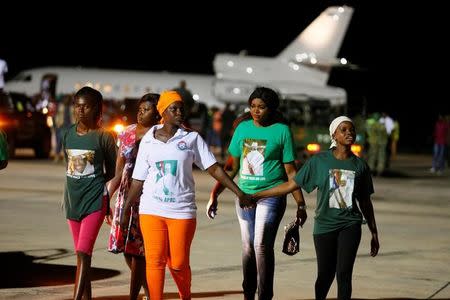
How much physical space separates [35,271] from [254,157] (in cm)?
281

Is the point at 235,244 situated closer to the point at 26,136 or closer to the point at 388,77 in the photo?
the point at 26,136

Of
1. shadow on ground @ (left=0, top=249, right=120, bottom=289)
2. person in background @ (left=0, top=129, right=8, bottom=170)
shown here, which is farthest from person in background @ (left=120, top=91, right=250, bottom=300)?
shadow on ground @ (left=0, top=249, right=120, bottom=289)

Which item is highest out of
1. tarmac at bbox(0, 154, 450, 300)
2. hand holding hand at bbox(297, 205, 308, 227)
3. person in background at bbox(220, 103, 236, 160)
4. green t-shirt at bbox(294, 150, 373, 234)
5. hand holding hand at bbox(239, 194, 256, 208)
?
green t-shirt at bbox(294, 150, 373, 234)

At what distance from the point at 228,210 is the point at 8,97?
14.7 metres

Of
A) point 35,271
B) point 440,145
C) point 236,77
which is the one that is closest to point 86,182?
point 35,271

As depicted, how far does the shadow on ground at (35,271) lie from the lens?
32.8 ft

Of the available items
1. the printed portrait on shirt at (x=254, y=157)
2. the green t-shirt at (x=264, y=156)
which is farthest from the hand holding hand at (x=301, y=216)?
the printed portrait on shirt at (x=254, y=157)

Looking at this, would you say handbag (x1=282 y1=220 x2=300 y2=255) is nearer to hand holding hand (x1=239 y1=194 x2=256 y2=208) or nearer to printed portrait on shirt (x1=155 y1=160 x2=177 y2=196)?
hand holding hand (x1=239 y1=194 x2=256 y2=208)

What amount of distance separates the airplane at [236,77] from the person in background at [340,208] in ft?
126

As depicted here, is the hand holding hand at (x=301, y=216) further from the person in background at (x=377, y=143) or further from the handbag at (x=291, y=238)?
the person in background at (x=377, y=143)

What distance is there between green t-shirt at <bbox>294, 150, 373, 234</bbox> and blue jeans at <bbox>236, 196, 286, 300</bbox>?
68 cm

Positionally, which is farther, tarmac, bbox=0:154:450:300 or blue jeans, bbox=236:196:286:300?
tarmac, bbox=0:154:450:300

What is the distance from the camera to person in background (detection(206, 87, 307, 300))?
8.91 meters

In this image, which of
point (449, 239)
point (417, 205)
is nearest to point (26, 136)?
point (417, 205)
